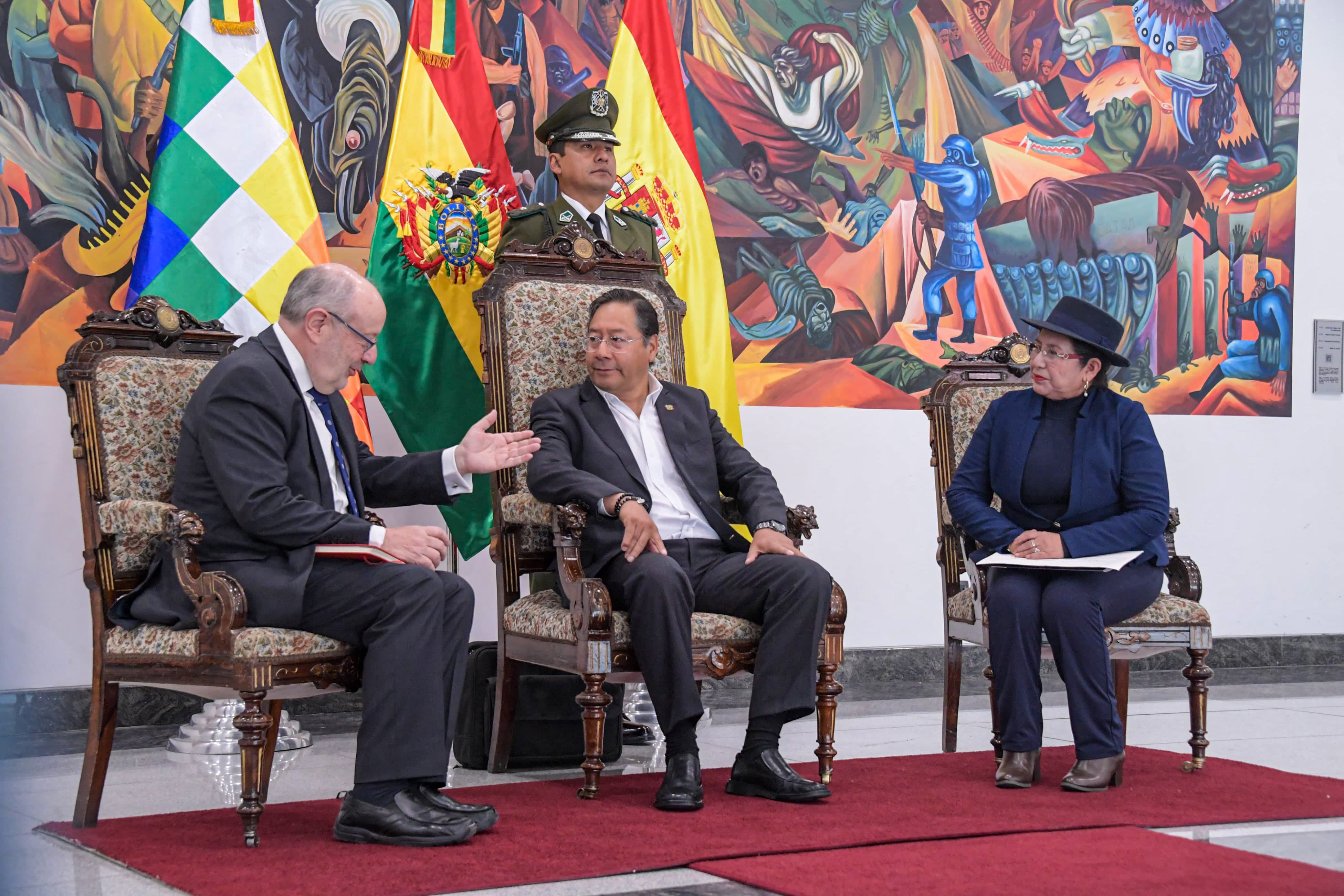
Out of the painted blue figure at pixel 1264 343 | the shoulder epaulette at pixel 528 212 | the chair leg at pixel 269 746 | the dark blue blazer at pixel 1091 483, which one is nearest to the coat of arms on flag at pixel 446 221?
the shoulder epaulette at pixel 528 212

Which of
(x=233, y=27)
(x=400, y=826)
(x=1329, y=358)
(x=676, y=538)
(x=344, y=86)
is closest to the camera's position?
(x=400, y=826)

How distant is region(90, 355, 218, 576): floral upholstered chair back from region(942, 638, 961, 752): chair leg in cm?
221

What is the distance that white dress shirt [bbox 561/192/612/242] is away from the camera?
14.2 feet

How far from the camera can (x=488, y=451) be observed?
311cm

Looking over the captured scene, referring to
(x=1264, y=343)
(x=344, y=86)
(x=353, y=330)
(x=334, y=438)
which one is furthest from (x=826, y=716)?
(x=1264, y=343)

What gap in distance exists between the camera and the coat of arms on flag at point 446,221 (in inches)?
165

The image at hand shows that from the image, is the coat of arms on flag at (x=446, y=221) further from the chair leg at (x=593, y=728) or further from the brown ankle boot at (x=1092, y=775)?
the brown ankle boot at (x=1092, y=775)

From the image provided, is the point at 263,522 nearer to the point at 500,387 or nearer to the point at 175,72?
the point at 500,387

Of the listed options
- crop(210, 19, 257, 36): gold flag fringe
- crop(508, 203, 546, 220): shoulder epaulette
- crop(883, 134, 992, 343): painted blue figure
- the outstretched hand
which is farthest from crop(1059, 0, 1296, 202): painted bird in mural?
the outstretched hand

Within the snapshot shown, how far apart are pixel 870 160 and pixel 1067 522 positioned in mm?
2508

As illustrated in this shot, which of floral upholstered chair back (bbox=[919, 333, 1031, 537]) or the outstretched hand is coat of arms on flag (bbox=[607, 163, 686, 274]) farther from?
the outstretched hand

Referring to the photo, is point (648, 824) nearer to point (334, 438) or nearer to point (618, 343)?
point (334, 438)

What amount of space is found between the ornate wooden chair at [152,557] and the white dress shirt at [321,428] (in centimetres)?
29

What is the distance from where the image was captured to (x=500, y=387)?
12.3 ft
